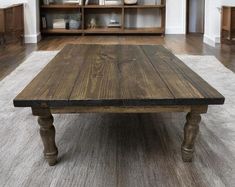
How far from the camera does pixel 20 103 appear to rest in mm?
1583

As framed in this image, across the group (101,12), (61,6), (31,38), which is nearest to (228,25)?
(101,12)

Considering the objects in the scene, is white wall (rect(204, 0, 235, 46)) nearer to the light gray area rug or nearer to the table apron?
the light gray area rug

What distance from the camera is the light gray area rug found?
164 cm

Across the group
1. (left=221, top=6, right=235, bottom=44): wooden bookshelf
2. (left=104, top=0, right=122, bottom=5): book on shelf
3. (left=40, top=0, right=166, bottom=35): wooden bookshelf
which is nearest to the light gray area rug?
(left=221, top=6, right=235, bottom=44): wooden bookshelf

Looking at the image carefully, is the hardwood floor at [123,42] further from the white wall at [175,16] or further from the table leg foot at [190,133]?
the table leg foot at [190,133]

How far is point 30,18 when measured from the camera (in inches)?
235

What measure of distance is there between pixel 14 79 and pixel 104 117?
4.42 feet

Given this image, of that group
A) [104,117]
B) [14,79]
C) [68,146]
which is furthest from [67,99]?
[14,79]

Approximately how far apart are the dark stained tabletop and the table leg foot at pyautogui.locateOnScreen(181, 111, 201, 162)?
105mm

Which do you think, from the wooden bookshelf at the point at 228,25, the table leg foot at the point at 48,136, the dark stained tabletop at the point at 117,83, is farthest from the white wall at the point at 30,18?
the table leg foot at the point at 48,136

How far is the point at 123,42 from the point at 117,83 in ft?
13.4

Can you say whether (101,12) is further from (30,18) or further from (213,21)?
(213,21)

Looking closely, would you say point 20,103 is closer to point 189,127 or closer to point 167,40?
point 189,127

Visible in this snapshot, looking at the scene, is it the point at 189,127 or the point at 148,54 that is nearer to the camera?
the point at 189,127
